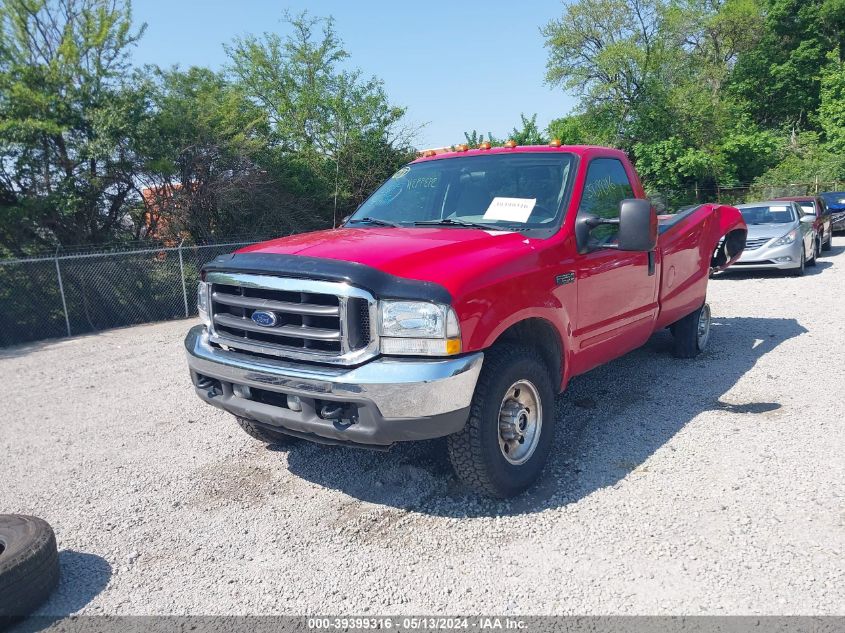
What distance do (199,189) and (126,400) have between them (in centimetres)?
944

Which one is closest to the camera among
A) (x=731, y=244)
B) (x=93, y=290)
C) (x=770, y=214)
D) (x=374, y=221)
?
(x=374, y=221)

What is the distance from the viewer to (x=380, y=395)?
3.22 m

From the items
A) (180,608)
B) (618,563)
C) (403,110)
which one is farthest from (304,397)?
(403,110)

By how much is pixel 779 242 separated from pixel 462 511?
11629mm

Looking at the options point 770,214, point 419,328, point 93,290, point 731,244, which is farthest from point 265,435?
point 770,214

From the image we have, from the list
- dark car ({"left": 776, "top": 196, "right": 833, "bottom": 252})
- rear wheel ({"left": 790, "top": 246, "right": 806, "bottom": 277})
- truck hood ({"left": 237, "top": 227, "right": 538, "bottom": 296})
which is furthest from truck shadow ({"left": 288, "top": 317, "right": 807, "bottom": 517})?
dark car ({"left": 776, "top": 196, "right": 833, "bottom": 252})

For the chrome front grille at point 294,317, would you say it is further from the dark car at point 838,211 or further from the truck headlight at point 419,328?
the dark car at point 838,211

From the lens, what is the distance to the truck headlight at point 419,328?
10.7ft

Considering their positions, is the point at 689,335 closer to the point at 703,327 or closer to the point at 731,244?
the point at 703,327

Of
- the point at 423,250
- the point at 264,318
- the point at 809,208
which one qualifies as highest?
the point at 423,250

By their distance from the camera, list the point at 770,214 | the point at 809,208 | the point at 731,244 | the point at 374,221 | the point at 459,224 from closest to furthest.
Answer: the point at 459,224 < the point at 374,221 < the point at 731,244 < the point at 770,214 < the point at 809,208

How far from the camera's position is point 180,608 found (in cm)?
299

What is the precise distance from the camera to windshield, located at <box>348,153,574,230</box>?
441cm

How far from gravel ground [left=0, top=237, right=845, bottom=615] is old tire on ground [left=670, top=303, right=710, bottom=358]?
560 mm
